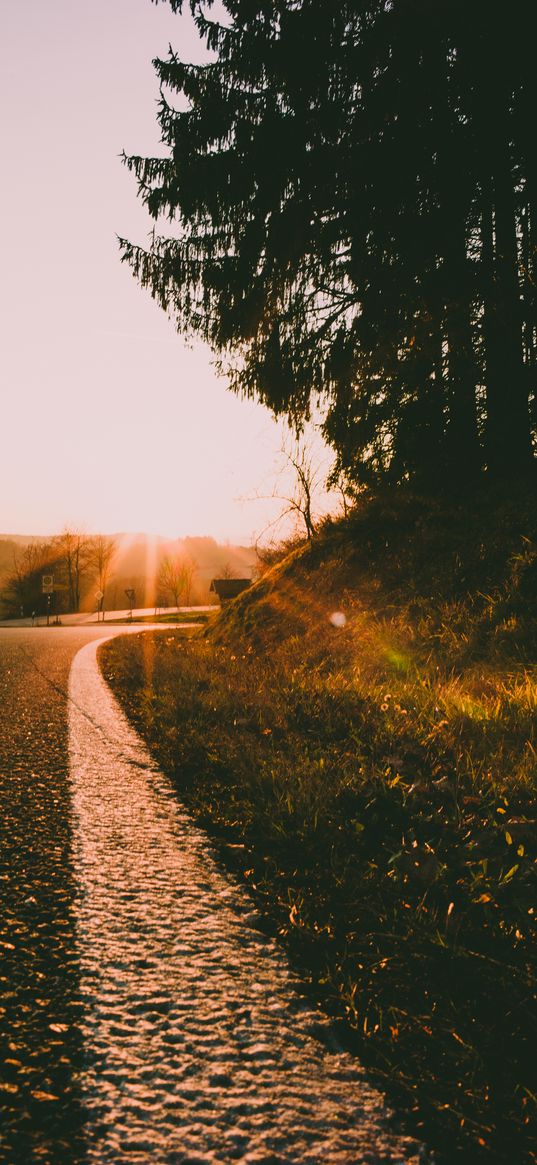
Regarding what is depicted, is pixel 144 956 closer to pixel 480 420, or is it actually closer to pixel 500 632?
pixel 500 632

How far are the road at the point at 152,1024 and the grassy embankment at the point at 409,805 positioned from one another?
0.15 metres

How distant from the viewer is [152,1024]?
5.05 feet

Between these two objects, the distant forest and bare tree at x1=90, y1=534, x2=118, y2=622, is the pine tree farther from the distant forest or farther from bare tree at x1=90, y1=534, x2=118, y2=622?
bare tree at x1=90, y1=534, x2=118, y2=622

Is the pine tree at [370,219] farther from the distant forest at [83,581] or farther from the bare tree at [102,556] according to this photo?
the bare tree at [102,556]

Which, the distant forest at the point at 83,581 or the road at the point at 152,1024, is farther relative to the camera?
the distant forest at the point at 83,581

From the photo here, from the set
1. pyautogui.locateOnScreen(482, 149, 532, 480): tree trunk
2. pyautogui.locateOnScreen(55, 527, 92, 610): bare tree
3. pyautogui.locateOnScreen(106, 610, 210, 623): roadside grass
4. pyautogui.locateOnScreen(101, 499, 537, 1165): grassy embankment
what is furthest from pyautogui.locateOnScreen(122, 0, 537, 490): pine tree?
pyautogui.locateOnScreen(55, 527, 92, 610): bare tree

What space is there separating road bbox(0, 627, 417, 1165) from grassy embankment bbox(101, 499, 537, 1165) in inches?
6.0

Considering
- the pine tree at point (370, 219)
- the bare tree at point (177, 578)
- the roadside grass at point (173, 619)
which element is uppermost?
the pine tree at point (370, 219)

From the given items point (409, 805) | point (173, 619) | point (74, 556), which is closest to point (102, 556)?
point (74, 556)

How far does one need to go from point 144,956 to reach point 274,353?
8.83 m

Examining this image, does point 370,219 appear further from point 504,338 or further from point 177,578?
point 177,578

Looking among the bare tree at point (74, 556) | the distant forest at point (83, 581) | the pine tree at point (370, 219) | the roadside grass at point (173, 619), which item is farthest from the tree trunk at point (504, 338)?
the bare tree at point (74, 556)

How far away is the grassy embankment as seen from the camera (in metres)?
1.51

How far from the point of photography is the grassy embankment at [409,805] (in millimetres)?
1515
